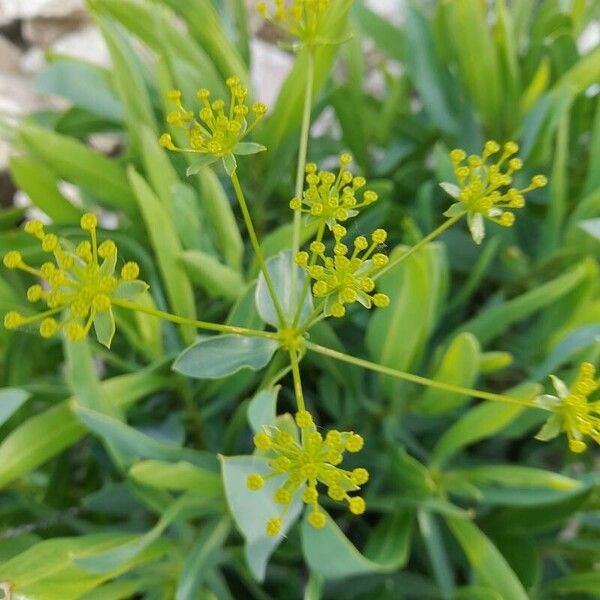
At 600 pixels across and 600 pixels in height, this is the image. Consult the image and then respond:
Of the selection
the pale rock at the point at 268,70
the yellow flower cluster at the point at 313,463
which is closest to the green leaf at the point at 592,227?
the yellow flower cluster at the point at 313,463

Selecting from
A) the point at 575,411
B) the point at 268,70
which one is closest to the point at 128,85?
the point at 575,411

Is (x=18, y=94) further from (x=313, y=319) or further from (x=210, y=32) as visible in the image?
(x=313, y=319)

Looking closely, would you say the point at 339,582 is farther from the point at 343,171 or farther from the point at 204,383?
the point at 343,171

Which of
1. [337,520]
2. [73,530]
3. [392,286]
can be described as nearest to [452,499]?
[337,520]

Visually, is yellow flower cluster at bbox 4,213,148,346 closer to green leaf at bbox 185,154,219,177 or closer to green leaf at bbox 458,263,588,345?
green leaf at bbox 185,154,219,177

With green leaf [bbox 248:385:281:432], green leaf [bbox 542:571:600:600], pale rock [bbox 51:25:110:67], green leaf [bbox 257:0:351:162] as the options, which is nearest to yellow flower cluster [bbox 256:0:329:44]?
green leaf [bbox 257:0:351:162]

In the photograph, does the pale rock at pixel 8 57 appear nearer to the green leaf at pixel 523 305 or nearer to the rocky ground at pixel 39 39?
the rocky ground at pixel 39 39
